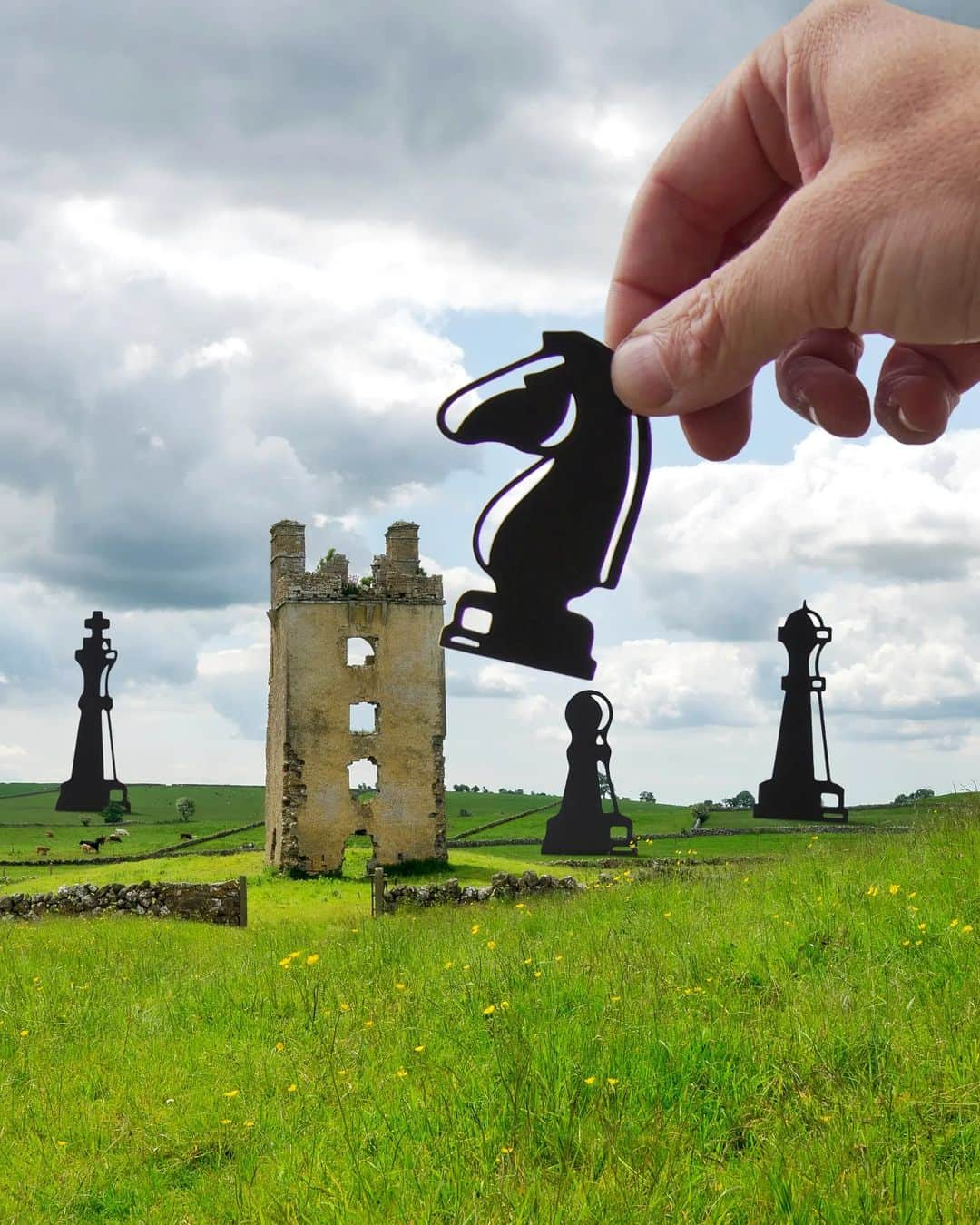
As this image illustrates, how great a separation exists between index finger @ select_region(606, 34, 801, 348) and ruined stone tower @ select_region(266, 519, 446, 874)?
27498 mm

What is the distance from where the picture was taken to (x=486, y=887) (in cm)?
1897

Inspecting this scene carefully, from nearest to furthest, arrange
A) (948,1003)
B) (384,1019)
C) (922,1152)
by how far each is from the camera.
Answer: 1. (922,1152)
2. (948,1003)
3. (384,1019)

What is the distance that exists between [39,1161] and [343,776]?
24031mm

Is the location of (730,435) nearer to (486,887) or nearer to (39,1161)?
(39,1161)

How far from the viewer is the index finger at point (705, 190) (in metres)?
2.00

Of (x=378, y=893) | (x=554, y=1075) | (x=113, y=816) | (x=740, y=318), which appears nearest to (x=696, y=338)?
(x=740, y=318)

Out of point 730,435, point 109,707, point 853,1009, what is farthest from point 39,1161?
point 109,707

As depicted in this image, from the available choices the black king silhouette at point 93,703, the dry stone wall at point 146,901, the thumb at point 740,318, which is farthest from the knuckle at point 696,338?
the black king silhouette at point 93,703

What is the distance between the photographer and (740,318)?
179cm

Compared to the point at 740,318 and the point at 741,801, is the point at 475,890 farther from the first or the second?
the point at 741,801

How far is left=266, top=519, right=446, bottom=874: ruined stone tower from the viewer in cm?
2936

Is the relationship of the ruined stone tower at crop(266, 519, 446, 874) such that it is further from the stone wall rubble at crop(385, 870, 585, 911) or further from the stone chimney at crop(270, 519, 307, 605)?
the stone wall rubble at crop(385, 870, 585, 911)

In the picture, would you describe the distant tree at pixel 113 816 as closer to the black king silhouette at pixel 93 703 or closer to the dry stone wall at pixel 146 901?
the black king silhouette at pixel 93 703

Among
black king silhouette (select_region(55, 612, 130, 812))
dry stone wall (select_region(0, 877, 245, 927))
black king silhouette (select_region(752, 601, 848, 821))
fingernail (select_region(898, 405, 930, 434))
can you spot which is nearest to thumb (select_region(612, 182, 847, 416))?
fingernail (select_region(898, 405, 930, 434))
